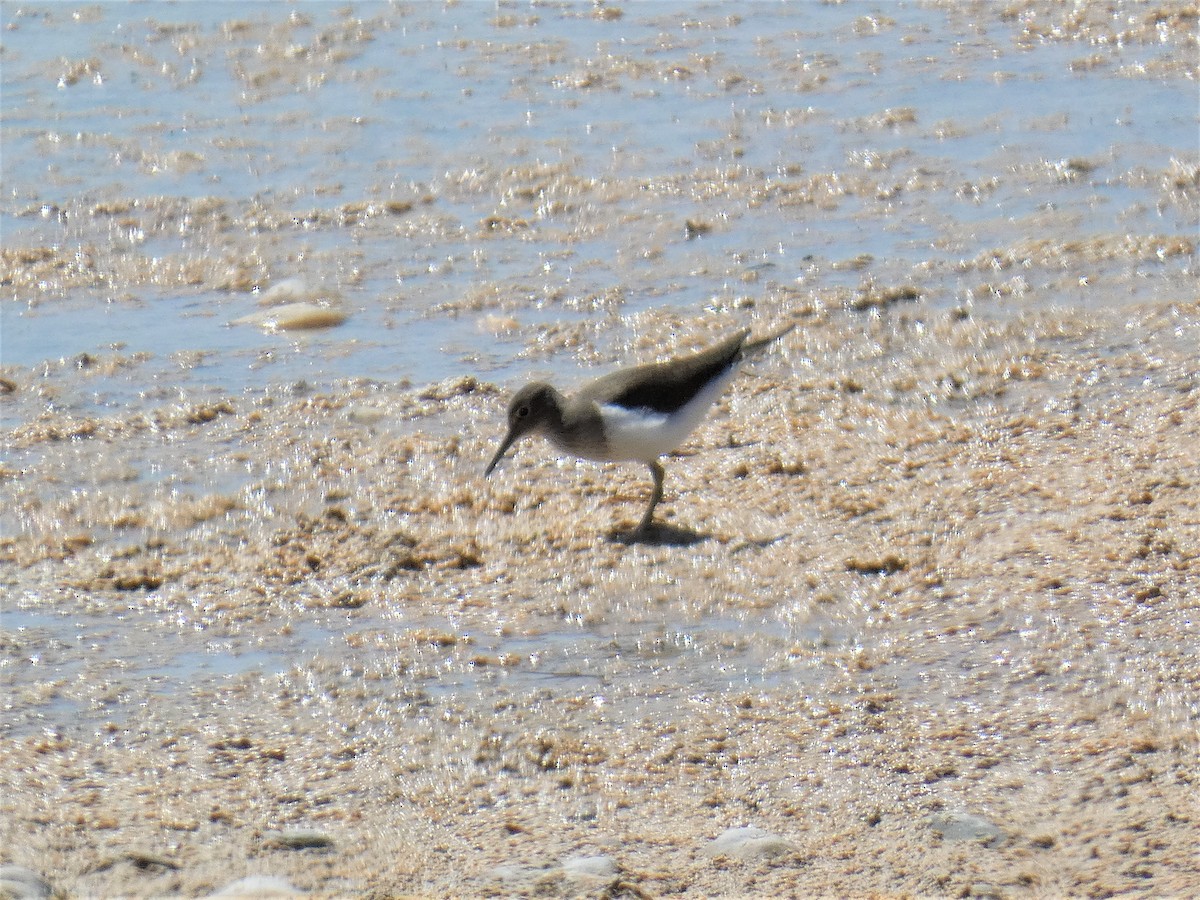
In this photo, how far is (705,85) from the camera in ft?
36.6

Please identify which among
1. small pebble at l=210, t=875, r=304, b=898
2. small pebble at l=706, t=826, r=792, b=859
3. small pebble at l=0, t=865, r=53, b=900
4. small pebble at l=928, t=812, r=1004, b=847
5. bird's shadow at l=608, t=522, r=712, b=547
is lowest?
small pebble at l=706, t=826, r=792, b=859

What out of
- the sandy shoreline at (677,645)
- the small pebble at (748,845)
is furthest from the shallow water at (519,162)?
the small pebble at (748,845)

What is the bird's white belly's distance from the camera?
5914 millimetres

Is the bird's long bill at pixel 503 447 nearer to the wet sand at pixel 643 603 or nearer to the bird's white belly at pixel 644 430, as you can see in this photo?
the wet sand at pixel 643 603

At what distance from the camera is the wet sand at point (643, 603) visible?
13.1 ft

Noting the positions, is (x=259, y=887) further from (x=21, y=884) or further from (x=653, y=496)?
(x=653, y=496)

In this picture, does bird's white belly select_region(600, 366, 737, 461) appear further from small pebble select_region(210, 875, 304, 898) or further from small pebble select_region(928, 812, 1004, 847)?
small pebble select_region(210, 875, 304, 898)

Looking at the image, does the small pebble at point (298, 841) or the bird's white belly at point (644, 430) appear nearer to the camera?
the small pebble at point (298, 841)

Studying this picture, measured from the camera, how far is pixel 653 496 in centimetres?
602

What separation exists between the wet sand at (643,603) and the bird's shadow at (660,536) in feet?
0.11

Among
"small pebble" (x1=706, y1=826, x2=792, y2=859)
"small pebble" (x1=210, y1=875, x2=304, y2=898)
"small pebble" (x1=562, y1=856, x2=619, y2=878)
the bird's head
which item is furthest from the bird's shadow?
"small pebble" (x1=210, y1=875, x2=304, y2=898)

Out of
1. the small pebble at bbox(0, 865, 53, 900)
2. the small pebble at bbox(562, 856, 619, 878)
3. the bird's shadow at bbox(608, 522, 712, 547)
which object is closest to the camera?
the small pebble at bbox(0, 865, 53, 900)

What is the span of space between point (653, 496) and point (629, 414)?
12.8 inches

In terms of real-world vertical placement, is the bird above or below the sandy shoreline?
above
